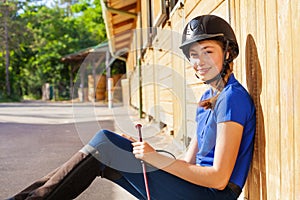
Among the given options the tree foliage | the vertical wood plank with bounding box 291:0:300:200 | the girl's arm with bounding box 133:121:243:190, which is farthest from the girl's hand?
the tree foliage

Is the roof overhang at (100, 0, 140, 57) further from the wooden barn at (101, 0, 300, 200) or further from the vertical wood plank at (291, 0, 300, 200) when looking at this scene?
the vertical wood plank at (291, 0, 300, 200)

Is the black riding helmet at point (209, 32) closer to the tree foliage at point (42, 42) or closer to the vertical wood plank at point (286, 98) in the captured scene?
the vertical wood plank at point (286, 98)

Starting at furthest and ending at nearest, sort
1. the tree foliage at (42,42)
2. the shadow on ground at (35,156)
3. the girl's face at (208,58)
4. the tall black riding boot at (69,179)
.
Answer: the tree foliage at (42,42) < the shadow on ground at (35,156) < the tall black riding boot at (69,179) < the girl's face at (208,58)

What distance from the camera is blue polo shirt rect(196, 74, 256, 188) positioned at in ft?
5.48

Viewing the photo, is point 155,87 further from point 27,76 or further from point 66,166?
point 27,76

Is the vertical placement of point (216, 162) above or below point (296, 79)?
below

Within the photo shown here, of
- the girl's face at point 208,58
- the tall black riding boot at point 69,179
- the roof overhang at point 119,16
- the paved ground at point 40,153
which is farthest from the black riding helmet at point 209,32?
the roof overhang at point 119,16

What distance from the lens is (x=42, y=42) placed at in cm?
3531

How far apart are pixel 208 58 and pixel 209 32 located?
0.11 metres

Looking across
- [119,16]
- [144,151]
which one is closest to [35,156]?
[144,151]

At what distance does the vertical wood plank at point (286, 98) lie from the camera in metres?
1.54

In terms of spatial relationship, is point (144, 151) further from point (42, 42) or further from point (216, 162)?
point (42, 42)

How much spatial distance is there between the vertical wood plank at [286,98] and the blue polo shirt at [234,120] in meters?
0.15

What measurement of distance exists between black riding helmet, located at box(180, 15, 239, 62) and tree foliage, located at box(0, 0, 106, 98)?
29868mm
